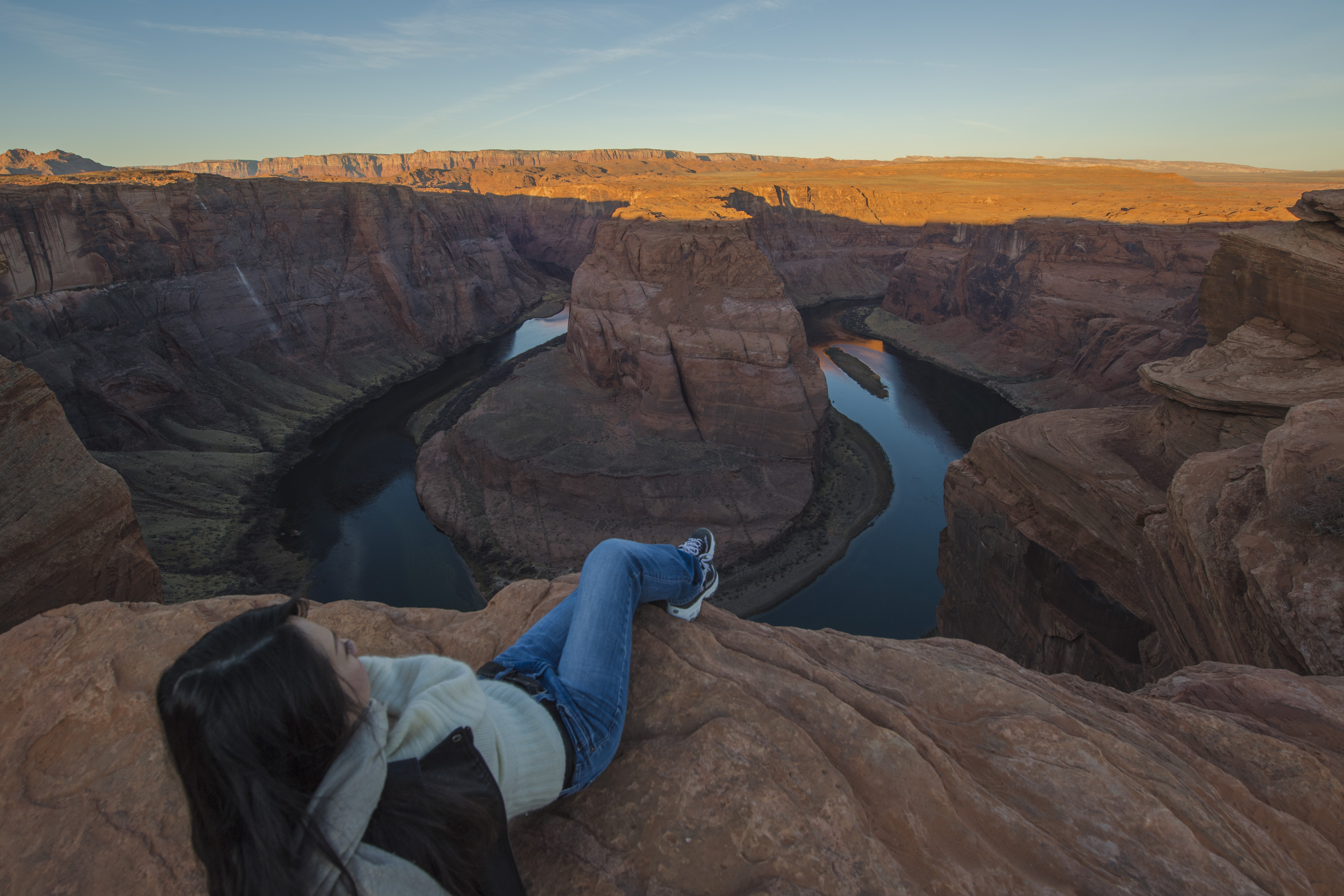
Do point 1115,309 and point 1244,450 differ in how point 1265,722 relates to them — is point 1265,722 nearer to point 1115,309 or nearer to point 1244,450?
point 1244,450

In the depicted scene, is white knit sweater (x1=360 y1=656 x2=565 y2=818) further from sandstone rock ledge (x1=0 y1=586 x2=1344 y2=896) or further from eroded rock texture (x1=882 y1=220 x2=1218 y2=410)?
eroded rock texture (x1=882 y1=220 x2=1218 y2=410)

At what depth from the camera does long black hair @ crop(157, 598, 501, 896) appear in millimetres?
1619

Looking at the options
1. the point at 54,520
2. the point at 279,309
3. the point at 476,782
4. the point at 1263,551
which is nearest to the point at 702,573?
the point at 476,782

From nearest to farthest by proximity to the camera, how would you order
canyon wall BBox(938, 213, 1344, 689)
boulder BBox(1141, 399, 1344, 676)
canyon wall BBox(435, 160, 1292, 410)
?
boulder BBox(1141, 399, 1344, 676) → canyon wall BBox(938, 213, 1344, 689) → canyon wall BBox(435, 160, 1292, 410)

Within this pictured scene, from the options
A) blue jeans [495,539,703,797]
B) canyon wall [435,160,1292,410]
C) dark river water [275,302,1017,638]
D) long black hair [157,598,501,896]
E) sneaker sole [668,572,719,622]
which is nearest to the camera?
long black hair [157,598,501,896]

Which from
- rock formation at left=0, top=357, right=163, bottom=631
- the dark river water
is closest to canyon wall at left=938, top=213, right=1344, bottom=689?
the dark river water

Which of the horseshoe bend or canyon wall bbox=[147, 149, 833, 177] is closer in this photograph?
the horseshoe bend

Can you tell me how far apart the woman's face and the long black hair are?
0.05 meters

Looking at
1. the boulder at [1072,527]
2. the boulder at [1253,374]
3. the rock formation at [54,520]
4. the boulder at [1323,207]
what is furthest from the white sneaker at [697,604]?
the boulder at [1323,207]

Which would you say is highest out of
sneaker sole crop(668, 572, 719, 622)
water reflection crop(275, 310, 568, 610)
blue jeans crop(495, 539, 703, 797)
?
blue jeans crop(495, 539, 703, 797)

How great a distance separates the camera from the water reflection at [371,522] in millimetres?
20391

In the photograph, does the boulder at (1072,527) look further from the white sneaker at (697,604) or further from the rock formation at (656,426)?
the white sneaker at (697,604)

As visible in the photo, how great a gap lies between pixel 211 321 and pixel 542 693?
40.5 meters

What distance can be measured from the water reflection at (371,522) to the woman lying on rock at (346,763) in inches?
665
